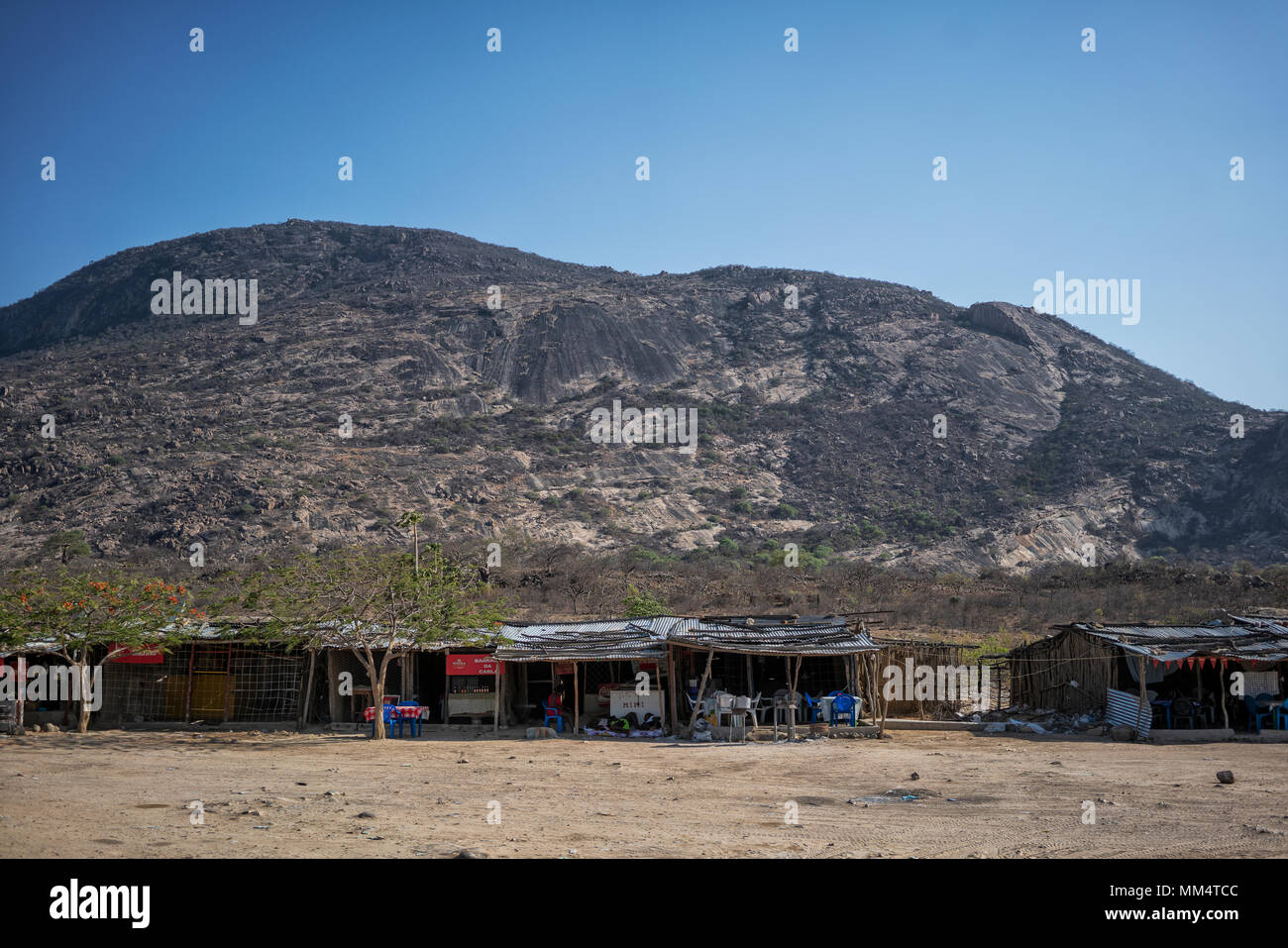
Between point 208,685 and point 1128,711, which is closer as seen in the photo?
point 1128,711

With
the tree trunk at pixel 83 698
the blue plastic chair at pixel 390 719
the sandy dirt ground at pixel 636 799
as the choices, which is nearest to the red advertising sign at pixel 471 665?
the blue plastic chair at pixel 390 719

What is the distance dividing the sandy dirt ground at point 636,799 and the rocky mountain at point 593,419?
32.8 metres

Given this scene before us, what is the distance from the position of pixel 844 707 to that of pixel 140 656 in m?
15.6

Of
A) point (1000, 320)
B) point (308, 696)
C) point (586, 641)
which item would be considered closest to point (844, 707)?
point (586, 641)

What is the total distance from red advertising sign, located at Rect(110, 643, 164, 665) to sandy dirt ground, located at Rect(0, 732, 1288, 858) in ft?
8.37

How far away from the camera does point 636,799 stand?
1113 centimetres

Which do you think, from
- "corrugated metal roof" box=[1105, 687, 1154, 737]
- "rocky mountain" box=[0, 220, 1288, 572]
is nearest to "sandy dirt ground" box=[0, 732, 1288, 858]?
"corrugated metal roof" box=[1105, 687, 1154, 737]

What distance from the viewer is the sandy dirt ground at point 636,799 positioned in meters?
8.11

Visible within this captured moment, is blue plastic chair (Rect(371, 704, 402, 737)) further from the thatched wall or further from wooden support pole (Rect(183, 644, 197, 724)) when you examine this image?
the thatched wall

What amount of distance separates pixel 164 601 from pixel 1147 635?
21.2 meters

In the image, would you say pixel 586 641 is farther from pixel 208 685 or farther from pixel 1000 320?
pixel 1000 320

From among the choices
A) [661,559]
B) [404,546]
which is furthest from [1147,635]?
[404,546]

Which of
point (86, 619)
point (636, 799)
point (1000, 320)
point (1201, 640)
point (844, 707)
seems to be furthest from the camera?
point (1000, 320)
